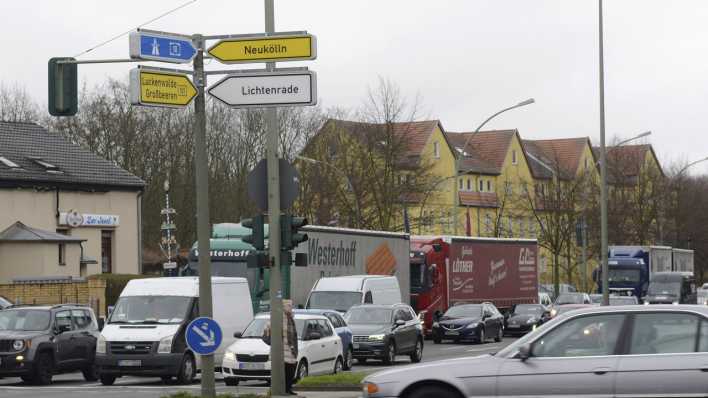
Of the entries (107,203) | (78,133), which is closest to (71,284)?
(107,203)

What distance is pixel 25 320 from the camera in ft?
92.0

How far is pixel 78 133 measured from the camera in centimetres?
7081

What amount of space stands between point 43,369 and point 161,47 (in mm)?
12008

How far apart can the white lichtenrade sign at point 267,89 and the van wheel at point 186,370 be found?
375 inches

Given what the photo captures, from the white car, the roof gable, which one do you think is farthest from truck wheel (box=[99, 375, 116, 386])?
the roof gable

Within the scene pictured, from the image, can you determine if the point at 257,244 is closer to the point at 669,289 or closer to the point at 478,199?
the point at 669,289

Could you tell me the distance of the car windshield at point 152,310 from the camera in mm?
26969

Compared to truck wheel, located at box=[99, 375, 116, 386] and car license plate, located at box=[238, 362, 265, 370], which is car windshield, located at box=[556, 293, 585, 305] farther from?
car license plate, located at box=[238, 362, 265, 370]

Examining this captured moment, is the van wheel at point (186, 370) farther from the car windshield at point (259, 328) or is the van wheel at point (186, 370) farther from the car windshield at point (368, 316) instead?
the car windshield at point (368, 316)

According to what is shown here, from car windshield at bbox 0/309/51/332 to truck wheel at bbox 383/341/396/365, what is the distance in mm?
8267

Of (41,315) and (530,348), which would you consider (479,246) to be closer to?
(41,315)

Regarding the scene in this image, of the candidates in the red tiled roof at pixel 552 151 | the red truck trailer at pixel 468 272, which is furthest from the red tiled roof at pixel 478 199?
the red truck trailer at pixel 468 272

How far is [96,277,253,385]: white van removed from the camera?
26.1m

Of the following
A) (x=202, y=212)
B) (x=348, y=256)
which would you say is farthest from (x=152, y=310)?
(x=348, y=256)
